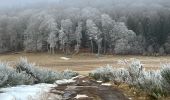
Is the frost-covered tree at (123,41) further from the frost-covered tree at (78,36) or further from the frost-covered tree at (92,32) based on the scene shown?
the frost-covered tree at (78,36)

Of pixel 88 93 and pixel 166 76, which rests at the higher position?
pixel 166 76

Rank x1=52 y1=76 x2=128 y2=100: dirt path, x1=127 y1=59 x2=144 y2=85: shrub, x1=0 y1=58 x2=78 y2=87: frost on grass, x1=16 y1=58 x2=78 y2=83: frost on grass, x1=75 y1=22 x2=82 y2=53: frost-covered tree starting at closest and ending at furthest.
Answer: x1=52 y1=76 x2=128 y2=100: dirt path → x1=0 y1=58 x2=78 y2=87: frost on grass → x1=127 y1=59 x2=144 y2=85: shrub → x1=16 y1=58 x2=78 y2=83: frost on grass → x1=75 y1=22 x2=82 y2=53: frost-covered tree

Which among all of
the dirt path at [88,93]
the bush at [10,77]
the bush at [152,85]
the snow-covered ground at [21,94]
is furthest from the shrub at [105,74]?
the snow-covered ground at [21,94]

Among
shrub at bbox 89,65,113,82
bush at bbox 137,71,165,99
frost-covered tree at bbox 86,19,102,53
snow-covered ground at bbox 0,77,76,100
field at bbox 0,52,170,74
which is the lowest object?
field at bbox 0,52,170,74

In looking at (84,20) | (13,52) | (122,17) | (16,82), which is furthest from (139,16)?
(16,82)

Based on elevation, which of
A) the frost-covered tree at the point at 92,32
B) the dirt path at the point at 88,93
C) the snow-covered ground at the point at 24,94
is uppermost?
the frost-covered tree at the point at 92,32

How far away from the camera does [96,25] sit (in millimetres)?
158750

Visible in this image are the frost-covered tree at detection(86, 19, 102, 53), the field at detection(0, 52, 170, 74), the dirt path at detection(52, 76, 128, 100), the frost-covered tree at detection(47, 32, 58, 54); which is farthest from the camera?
the frost-covered tree at detection(86, 19, 102, 53)

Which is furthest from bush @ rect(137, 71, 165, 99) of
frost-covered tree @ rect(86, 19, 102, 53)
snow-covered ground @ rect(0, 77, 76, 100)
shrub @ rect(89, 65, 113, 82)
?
frost-covered tree @ rect(86, 19, 102, 53)

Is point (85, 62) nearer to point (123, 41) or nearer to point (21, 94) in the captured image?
point (123, 41)

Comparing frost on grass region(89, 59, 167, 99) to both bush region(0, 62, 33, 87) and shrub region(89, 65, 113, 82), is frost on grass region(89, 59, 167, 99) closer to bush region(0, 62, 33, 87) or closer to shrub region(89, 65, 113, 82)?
shrub region(89, 65, 113, 82)

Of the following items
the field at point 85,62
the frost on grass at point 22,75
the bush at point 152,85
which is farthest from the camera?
the field at point 85,62

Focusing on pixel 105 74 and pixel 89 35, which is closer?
pixel 105 74

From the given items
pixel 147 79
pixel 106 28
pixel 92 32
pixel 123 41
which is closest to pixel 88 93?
pixel 147 79
